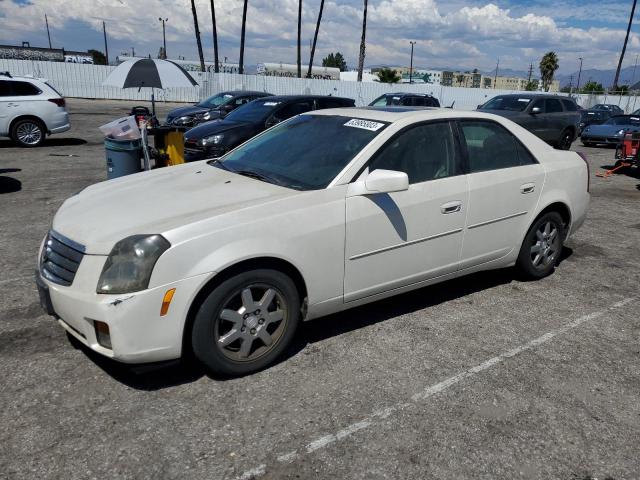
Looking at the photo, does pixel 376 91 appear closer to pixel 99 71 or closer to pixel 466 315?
pixel 99 71

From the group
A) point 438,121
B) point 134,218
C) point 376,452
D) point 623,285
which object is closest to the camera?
point 376,452

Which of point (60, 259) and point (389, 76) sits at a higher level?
point (60, 259)

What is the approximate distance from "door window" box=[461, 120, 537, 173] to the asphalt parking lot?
3.84 ft

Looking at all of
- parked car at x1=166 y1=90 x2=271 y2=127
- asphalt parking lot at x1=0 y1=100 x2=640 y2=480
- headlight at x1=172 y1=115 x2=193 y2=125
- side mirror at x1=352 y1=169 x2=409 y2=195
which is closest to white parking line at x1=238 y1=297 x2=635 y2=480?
asphalt parking lot at x1=0 y1=100 x2=640 y2=480

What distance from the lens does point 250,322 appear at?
10.2 feet

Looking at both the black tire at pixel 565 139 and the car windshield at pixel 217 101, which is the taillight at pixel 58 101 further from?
the black tire at pixel 565 139

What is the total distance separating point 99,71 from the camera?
35.2 m

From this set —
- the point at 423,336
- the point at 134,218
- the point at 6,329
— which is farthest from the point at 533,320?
the point at 6,329

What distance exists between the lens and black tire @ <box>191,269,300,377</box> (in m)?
2.93

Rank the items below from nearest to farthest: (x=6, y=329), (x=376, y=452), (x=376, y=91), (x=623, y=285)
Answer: (x=376, y=452), (x=6, y=329), (x=623, y=285), (x=376, y=91)

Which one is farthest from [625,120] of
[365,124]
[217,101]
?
[365,124]

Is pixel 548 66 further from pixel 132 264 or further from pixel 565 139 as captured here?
pixel 132 264

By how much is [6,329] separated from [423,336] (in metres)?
3.00

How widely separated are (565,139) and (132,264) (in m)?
16.3
